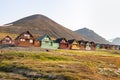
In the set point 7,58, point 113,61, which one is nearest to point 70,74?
point 7,58

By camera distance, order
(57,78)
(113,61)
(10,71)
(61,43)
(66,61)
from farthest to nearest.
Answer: (61,43)
(113,61)
(66,61)
(10,71)
(57,78)

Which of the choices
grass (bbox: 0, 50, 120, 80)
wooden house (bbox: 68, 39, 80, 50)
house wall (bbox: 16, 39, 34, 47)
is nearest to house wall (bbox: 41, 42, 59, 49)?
house wall (bbox: 16, 39, 34, 47)

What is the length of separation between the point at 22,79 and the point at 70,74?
38.5 feet

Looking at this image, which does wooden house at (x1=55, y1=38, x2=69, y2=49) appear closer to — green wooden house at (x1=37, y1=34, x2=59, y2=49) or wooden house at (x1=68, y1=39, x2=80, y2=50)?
wooden house at (x1=68, y1=39, x2=80, y2=50)

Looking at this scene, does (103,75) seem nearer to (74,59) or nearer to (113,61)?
(74,59)

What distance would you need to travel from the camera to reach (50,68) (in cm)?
7094

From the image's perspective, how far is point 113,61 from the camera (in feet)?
308

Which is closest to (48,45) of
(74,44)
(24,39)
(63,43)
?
(63,43)

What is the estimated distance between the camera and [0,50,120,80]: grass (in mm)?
65625

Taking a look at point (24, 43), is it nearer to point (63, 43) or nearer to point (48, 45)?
point (48, 45)

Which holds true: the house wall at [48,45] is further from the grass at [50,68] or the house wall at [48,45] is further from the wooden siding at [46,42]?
the grass at [50,68]

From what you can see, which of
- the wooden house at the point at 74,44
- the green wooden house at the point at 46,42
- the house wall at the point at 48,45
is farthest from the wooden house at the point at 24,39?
the wooden house at the point at 74,44

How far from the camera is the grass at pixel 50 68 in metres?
65.6

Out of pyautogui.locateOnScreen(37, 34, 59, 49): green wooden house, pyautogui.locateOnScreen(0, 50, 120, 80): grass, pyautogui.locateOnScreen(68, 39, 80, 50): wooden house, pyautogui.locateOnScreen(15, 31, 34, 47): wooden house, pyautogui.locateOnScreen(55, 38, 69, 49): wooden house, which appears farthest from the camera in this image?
pyautogui.locateOnScreen(68, 39, 80, 50): wooden house
